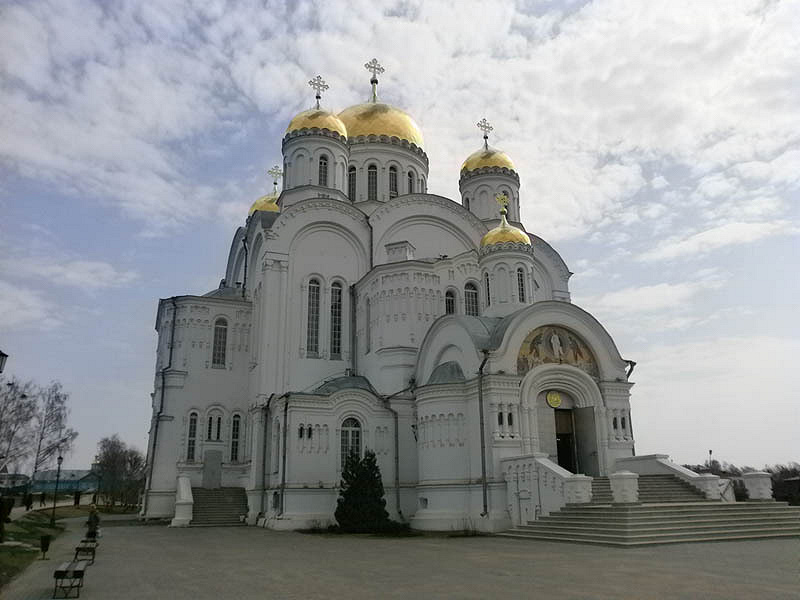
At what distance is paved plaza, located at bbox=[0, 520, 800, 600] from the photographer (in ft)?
27.5

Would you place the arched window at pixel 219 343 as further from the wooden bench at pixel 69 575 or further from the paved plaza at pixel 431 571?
the wooden bench at pixel 69 575

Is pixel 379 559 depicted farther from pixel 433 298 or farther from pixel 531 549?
pixel 433 298

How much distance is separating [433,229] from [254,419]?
1176 cm

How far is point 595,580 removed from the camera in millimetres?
8969

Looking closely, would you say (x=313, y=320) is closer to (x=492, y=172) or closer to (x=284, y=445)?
(x=284, y=445)

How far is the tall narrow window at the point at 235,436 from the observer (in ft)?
89.4

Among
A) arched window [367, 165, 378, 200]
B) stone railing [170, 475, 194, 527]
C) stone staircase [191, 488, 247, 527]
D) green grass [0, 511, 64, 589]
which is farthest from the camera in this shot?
arched window [367, 165, 378, 200]

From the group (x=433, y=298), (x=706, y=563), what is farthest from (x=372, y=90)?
(x=706, y=563)

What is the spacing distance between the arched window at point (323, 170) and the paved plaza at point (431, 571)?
18340 mm

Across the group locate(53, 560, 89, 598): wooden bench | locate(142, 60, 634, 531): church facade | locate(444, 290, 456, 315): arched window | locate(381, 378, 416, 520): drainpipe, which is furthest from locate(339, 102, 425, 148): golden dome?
locate(53, 560, 89, 598): wooden bench

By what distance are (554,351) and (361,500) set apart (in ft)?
25.5

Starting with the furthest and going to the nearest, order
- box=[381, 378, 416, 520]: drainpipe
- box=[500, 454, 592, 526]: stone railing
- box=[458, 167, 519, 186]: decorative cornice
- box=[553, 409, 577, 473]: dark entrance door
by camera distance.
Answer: box=[458, 167, 519, 186]: decorative cornice
box=[381, 378, 416, 520]: drainpipe
box=[553, 409, 577, 473]: dark entrance door
box=[500, 454, 592, 526]: stone railing

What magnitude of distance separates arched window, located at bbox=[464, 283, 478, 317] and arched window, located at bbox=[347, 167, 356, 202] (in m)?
8.41

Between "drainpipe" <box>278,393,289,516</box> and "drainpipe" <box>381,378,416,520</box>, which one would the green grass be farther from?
"drainpipe" <box>381,378,416,520</box>
